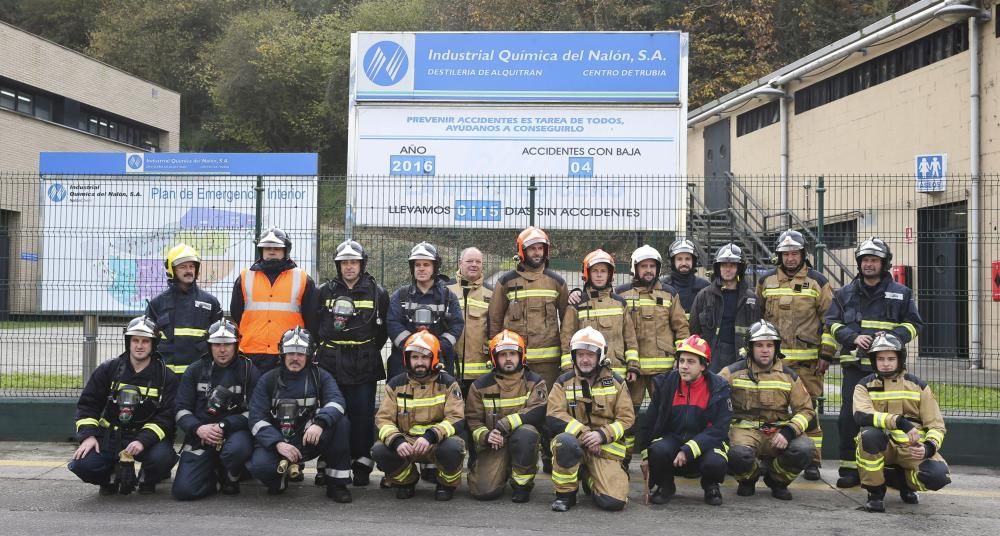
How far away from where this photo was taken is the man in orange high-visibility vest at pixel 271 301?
8.41m

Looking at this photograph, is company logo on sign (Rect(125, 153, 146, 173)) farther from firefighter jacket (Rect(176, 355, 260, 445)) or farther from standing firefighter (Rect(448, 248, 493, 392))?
standing firefighter (Rect(448, 248, 493, 392))

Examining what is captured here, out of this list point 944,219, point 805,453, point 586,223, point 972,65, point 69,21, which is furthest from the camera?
point 69,21

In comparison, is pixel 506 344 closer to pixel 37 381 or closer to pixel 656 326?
pixel 656 326

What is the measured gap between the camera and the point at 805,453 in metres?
7.79

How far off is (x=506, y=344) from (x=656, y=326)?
157cm

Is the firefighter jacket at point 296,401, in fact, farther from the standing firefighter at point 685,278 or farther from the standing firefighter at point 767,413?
the standing firefighter at point 685,278

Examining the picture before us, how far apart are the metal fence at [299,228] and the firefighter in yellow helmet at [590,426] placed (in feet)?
6.93

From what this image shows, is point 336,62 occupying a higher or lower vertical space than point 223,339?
higher

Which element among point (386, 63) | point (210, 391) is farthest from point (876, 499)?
point (386, 63)

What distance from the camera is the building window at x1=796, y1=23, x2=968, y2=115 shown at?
17156mm

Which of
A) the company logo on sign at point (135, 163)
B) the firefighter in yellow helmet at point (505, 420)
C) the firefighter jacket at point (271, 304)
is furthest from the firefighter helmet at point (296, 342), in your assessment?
the company logo on sign at point (135, 163)

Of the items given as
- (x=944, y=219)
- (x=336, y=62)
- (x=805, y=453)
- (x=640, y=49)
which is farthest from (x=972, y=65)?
(x=336, y=62)

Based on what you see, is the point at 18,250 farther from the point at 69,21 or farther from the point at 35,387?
the point at 69,21

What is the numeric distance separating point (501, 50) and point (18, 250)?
734 cm
